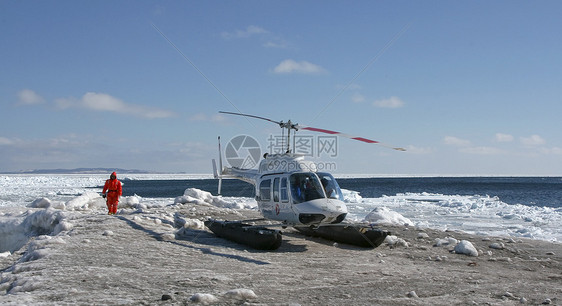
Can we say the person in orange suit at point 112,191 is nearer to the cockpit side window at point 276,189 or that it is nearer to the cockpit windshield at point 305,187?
the cockpit side window at point 276,189

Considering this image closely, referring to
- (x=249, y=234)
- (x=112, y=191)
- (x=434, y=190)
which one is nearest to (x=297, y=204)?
(x=249, y=234)

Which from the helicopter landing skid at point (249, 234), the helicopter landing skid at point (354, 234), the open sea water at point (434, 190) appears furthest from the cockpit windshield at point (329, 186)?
the open sea water at point (434, 190)

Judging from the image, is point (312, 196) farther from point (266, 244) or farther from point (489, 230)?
point (489, 230)

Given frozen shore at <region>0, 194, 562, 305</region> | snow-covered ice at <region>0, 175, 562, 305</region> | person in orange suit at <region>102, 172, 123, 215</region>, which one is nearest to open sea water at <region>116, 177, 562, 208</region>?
person in orange suit at <region>102, 172, 123, 215</region>

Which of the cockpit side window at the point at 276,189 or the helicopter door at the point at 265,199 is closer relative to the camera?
the cockpit side window at the point at 276,189

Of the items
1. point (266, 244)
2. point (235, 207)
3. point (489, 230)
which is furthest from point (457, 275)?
point (235, 207)

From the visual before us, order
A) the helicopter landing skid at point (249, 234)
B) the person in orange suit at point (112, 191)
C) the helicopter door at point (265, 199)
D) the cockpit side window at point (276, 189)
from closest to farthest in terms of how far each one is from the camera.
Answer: the helicopter landing skid at point (249, 234), the cockpit side window at point (276, 189), the helicopter door at point (265, 199), the person in orange suit at point (112, 191)

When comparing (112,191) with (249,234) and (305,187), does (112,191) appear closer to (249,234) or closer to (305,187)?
(249,234)

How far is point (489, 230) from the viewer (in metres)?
14.9

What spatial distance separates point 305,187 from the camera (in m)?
9.48

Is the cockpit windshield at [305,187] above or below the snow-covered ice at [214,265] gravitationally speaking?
above

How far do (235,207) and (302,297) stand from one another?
46.0 ft

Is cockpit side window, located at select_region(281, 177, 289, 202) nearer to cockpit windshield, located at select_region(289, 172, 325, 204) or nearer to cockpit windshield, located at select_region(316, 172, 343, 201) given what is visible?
cockpit windshield, located at select_region(289, 172, 325, 204)

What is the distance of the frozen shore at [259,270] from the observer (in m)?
5.13
